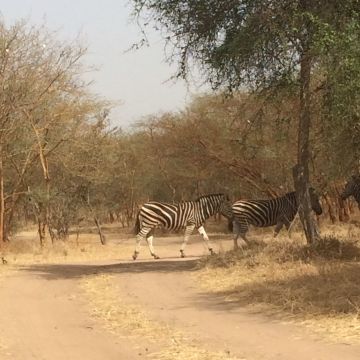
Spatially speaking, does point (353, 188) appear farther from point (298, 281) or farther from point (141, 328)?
point (141, 328)

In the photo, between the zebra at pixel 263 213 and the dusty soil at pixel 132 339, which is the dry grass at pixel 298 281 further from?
the zebra at pixel 263 213

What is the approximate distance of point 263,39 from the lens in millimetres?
12492

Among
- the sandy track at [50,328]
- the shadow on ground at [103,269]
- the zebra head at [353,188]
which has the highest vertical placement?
the zebra head at [353,188]

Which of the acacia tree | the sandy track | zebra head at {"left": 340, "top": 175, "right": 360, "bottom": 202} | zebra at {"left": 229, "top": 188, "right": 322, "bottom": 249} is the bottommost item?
the sandy track

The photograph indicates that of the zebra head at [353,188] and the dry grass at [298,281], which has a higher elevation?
the zebra head at [353,188]

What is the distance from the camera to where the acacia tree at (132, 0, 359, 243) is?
38.8 feet

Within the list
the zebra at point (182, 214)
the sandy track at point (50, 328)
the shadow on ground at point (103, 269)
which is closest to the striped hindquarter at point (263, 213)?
the zebra at point (182, 214)

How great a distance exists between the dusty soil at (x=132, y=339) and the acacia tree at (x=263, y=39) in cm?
418

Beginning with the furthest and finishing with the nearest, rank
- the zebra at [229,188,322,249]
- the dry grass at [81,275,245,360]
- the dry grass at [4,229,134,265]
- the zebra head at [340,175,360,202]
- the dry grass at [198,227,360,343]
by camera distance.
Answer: the dry grass at [4,229,134,265], the zebra at [229,188,322,249], the zebra head at [340,175,360,202], the dry grass at [198,227,360,343], the dry grass at [81,275,245,360]

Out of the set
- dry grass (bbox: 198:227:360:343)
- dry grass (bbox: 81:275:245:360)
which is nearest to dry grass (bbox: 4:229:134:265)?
dry grass (bbox: 198:227:360:343)

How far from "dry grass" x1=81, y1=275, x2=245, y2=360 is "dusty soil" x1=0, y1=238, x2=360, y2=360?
0.50 ft

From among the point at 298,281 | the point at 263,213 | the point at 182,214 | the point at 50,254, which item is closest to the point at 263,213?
the point at 263,213

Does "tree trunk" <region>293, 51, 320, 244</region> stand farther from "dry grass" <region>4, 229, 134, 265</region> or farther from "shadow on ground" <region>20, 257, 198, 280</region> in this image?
"dry grass" <region>4, 229, 134, 265</region>

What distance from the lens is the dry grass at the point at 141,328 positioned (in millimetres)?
6859
